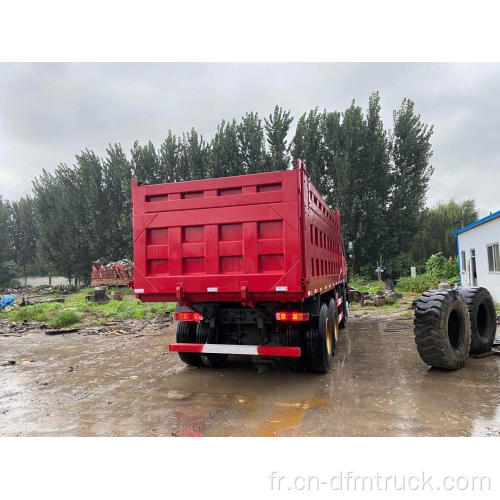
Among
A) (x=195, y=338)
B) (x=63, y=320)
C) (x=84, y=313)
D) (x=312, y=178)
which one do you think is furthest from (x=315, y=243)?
(x=312, y=178)

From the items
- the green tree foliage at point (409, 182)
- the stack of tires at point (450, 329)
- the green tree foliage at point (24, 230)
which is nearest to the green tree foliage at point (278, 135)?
the green tree foliage at point (409, 182)

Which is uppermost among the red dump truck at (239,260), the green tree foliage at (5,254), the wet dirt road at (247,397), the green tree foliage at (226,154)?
the green tree foliage at (226,154)

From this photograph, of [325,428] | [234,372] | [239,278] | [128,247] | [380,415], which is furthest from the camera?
[128,247]

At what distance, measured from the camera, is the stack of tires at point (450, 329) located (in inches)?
221

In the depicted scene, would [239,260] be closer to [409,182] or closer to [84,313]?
[84,313]

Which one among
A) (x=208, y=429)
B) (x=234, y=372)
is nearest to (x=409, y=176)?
(x=234, y=372)

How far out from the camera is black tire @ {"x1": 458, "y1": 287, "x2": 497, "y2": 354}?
22.1 ft

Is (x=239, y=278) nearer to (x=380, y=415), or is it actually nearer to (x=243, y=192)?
(x=243, y=192)

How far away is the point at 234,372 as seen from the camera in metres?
6.20

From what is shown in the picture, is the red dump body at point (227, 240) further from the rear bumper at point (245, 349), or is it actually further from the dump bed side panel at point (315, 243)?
the rear bumper at point (245, 349)

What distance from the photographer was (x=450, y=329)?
6477 millimetres

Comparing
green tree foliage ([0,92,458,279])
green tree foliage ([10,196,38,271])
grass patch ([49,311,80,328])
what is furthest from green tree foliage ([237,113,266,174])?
green tree foliage ([10,196,38,271])

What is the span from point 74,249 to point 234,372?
31627mm

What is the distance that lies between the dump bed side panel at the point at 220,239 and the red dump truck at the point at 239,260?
13 mm
